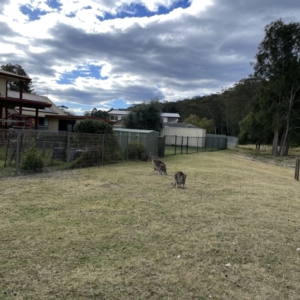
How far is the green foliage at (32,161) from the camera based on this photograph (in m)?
10.7

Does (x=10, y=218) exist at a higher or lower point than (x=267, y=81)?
lower

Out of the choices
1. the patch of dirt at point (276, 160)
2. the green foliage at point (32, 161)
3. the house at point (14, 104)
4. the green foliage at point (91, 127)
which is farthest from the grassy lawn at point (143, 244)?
the patch of dirt at point (276, 160)

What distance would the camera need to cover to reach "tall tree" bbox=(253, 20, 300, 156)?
3331 cm

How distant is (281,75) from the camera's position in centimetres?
3372

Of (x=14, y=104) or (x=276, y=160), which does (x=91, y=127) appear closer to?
(x=14, y=104)

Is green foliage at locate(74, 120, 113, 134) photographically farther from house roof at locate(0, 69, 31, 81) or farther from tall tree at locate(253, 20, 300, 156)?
tall tree at locate(253, 20, 300, 156)

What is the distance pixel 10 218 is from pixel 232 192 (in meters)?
6.45

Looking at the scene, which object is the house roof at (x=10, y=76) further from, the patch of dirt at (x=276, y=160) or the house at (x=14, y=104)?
the patch of dirt at (x=276, y=160)

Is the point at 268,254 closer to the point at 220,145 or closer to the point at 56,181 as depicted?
the point at 56,181

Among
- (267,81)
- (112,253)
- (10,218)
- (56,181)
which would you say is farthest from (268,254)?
(267,81)

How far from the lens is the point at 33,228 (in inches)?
200

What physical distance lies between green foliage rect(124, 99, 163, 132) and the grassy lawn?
96.1 feet

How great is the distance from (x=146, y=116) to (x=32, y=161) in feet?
89.5

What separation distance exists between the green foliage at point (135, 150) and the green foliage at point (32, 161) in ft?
22.9
